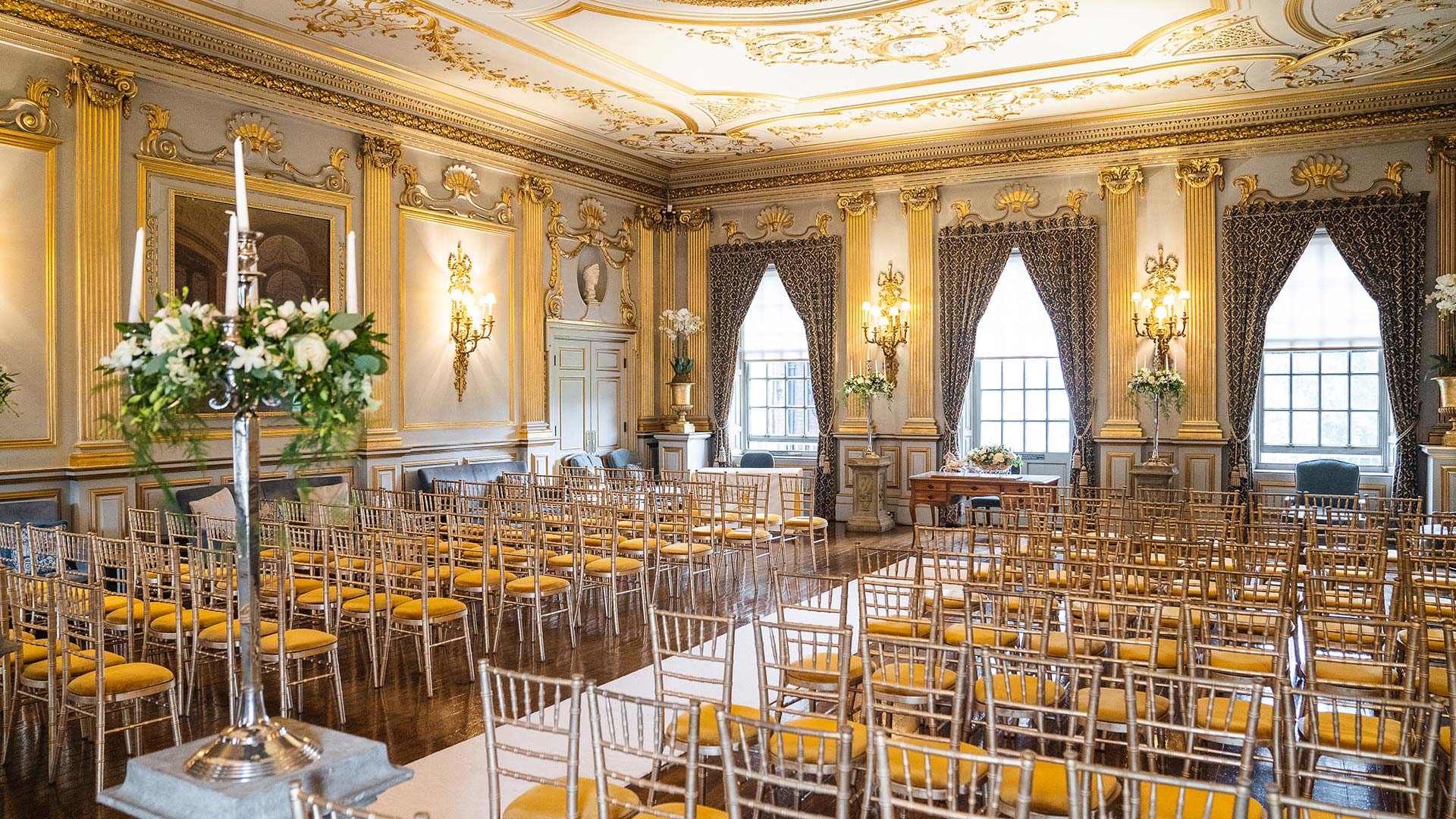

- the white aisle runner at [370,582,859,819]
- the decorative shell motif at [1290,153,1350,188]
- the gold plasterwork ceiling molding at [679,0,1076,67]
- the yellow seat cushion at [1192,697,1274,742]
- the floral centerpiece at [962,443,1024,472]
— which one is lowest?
the white aisle runner at [370,582,859,819]

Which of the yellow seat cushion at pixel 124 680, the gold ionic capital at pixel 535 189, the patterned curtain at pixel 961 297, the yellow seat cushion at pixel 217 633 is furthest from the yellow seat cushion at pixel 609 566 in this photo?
the patterned curtain at pixel 961 297

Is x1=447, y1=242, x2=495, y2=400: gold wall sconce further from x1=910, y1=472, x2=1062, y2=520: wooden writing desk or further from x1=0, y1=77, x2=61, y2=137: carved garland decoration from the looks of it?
x1=910, y1=472, x2=1062, y2=520: wooden writing desk

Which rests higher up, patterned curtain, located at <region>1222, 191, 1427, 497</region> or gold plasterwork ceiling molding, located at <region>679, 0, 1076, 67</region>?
gold plasterwork ceiling molding, located at <region>679, 0, 1076, 67</region>

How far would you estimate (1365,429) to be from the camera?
1141 cm

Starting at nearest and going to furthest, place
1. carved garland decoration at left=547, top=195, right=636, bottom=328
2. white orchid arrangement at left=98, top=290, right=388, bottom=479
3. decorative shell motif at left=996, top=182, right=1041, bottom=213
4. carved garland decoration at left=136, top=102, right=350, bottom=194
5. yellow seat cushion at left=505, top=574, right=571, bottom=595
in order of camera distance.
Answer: white orchid arrangement at left=98, top=290, right=388, bottom=479, yellow seat cushion at left=505, top=574, right=571, bottom=595, carved garland decoration at left=136, top=102, right=350, bottom=194, decorative shell motif at left=996, top=182, right=1041, bottom=213, carved garland decoration at left=547, top=195, right=636, bottom=328

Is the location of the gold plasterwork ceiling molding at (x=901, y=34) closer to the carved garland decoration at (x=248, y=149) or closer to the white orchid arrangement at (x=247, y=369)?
the carved garland decoration at (x=248, y=149)

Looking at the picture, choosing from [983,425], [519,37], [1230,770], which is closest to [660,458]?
[983,425]

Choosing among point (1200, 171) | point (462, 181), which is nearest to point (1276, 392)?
point (1200, 171)

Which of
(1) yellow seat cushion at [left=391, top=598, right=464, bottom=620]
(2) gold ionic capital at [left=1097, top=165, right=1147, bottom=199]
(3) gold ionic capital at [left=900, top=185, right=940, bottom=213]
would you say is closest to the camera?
(1) yellow seat cushion at [left=391, top=598, right=464, bottom=620]

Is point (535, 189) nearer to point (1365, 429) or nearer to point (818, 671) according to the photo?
point (818, 671)

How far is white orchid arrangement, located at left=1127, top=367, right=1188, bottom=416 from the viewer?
11305mm

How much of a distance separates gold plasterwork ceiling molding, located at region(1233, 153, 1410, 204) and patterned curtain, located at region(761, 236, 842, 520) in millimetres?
4737

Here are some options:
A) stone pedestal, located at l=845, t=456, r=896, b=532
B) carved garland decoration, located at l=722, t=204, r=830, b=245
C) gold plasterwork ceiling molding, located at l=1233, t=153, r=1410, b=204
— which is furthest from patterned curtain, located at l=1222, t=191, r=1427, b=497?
carved garland decoration, located at l=722, t=204, r=830, b=245

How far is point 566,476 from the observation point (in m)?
9.84
